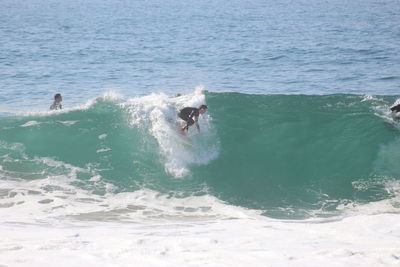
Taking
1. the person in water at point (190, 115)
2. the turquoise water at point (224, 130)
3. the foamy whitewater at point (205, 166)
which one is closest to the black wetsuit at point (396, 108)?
the foamy whitewater at point (205, 166)

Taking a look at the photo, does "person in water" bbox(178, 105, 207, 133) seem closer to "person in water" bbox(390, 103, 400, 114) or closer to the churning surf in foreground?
the churning surf in foreground

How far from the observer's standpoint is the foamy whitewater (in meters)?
7.27

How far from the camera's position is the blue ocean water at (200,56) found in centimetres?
2080

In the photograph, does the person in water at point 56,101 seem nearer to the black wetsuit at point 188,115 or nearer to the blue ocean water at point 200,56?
the blue ocean water at point 200,56

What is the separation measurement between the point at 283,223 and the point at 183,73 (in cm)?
1580

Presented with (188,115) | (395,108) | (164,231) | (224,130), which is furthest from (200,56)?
(164,231)

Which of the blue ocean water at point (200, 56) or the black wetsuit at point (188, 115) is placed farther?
the blue ocean water at point (200, 56)

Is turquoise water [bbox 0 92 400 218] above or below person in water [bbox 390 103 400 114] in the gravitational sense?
below

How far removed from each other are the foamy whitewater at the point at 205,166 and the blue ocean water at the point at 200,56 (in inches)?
7.6

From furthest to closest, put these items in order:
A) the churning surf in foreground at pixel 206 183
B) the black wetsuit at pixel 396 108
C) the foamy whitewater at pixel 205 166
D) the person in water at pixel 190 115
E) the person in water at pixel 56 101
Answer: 1. the person in water at pixel 56 101
2. the black wetsuit at pixel 396 108
3. the person in water at pixel 190 115
4. the foamy whitewater at pixel 205 166
5. the churning surf in foreground at pixel 206 183

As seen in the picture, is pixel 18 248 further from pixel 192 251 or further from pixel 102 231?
pixel 192 251

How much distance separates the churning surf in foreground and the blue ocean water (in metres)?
5.16

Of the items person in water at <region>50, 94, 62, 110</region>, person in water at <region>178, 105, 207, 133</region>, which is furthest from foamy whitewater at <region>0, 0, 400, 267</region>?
person in water at <region>50, 94, 62, 110</region>

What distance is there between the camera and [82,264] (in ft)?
21.5
